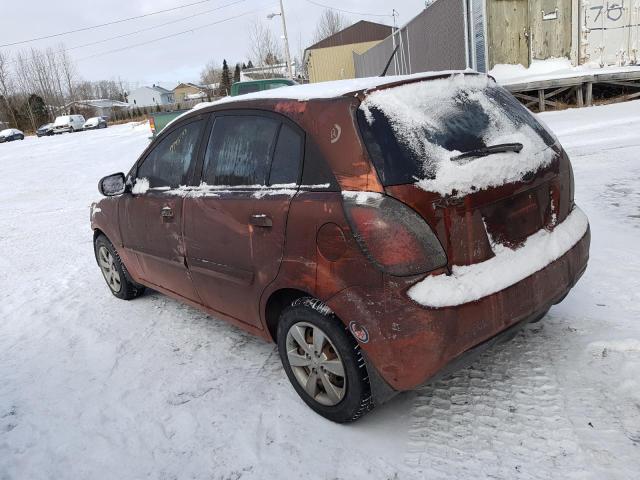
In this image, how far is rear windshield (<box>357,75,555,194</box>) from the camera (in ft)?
7.64

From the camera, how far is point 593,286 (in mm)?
3807

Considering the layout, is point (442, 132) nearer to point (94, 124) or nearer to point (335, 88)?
point (335, 88)

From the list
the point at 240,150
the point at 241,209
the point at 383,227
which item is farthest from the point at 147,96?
the point at 383,227

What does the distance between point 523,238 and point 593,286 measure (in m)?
1.62

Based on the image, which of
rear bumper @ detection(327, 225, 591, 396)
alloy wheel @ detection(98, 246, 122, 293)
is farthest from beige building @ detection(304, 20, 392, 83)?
rear bumper @ detection(327, 225, 591, 396)

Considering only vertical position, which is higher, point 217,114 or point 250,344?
point 217,114

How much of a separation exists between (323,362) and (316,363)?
0.19 ft

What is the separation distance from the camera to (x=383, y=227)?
226 cm

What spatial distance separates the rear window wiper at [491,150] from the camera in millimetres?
2433

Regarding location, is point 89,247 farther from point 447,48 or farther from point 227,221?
point 447,48

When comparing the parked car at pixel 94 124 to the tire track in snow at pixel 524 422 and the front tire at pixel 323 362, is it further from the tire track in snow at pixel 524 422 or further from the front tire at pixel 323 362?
the tire track in snow at pixel 524 422

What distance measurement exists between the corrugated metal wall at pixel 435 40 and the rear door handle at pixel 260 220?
42.9 ft

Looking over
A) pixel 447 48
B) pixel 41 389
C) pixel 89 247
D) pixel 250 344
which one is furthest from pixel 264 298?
pixel 447 48

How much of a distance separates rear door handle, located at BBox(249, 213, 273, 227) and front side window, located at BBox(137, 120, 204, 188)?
91 cm
